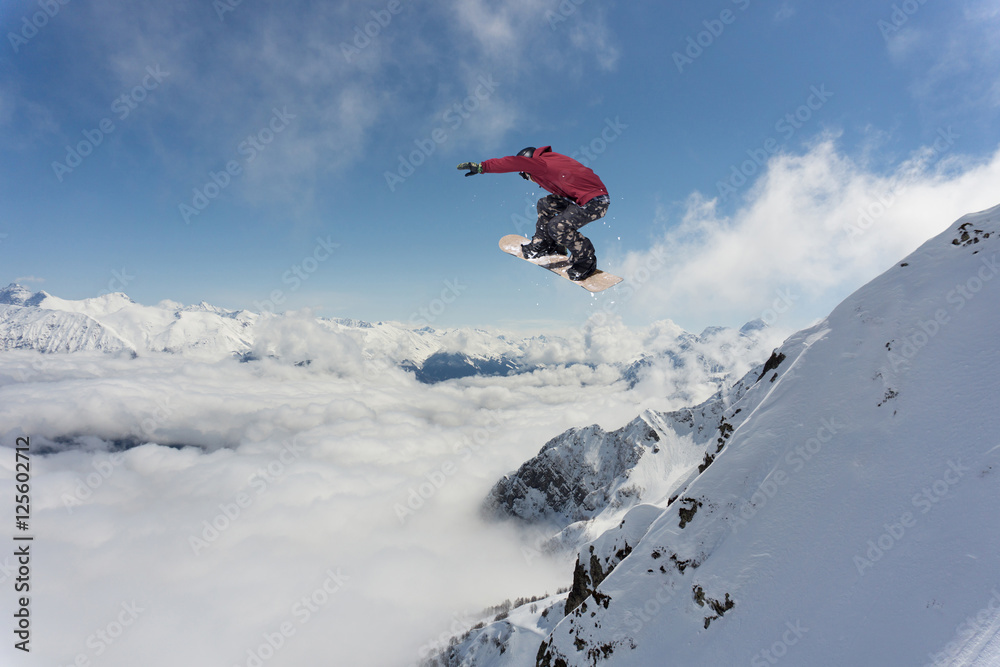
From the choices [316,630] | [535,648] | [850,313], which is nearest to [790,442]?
[850,313]

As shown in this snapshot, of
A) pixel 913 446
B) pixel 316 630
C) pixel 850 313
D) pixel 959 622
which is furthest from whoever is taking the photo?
pixel 316 630

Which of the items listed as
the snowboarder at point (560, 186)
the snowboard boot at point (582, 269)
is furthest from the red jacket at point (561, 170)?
the snowboard boot at point (582, 269)

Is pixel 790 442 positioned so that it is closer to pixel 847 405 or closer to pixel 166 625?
pixel 847 405

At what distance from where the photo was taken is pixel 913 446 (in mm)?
11508

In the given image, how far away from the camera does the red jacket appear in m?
9.21

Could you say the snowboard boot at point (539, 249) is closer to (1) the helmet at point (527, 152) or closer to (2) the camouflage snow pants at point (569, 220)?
(2) the camouflage snow pants at point (569, 220)

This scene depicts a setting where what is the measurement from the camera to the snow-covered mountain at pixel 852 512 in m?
8.73

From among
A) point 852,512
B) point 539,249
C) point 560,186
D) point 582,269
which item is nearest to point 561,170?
point 560,186

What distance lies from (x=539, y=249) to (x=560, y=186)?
9.29 ft

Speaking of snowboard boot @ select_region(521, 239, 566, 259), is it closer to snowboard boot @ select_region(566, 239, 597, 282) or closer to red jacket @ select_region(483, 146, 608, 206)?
snowboard boot @ select_region(566, 239, 597, 282)

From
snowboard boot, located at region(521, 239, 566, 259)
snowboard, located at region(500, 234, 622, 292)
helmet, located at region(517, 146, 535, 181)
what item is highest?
helmet, located at region(517, 146, 535, 181)

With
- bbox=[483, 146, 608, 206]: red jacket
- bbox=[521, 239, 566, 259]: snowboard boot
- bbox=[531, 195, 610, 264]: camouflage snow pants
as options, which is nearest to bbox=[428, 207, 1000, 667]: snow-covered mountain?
bbox=[531, 195, 610, 264]: camouflage snow pants

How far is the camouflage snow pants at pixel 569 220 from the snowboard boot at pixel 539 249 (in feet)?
0.63

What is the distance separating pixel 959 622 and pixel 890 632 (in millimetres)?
1412
